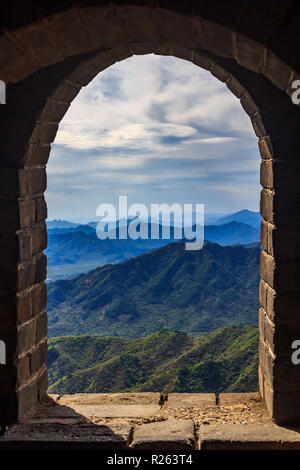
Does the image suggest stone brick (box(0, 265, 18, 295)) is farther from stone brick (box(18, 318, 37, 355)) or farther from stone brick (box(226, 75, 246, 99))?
stone brick (box(226, 75, 246, 99))

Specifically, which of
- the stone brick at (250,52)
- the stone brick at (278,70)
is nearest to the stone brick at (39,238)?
the stone brick at (250,52)

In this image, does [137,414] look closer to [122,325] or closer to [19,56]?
[19,56]

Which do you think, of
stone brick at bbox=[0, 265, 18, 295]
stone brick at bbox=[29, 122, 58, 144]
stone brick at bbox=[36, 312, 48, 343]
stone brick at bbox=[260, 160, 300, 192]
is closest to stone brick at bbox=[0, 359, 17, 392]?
stone brick at bbox=[36, 312, 48, 343]

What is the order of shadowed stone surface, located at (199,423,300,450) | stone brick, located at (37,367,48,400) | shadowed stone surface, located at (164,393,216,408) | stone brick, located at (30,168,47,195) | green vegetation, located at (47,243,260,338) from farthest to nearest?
1. green vegetation, located at (47,243,260,338)
2. shadowed stone surface, located at (164,393,216,408)
3. stone brick, located at (37,367,48,400)
4. stone brick, located at (30,168,47,195)
5. shadowed stone surface, located at (199,423,300,450)

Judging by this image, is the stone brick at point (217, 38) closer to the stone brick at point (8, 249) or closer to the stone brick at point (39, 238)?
the stone brick at point (8, 249)

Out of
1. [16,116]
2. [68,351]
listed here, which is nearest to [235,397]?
[16,116]
